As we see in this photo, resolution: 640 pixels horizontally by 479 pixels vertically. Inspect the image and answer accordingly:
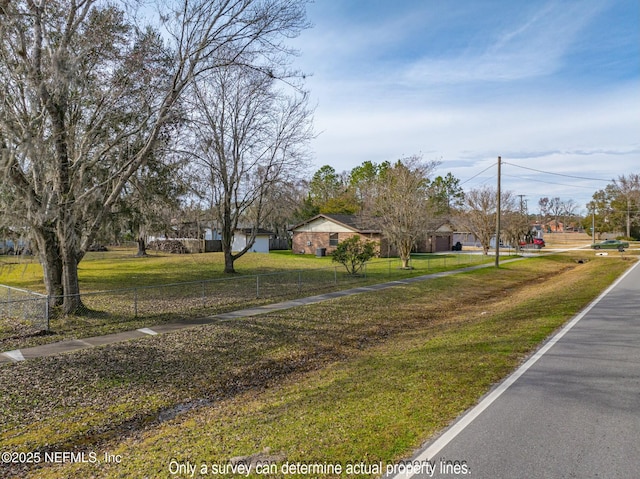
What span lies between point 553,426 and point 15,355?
398 inches

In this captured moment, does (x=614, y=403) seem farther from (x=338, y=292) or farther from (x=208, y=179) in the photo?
(x=208, y=179)

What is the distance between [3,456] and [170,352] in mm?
4371

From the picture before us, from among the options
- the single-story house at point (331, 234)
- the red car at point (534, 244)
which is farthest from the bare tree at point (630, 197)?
the single-story house at point (331, 234)

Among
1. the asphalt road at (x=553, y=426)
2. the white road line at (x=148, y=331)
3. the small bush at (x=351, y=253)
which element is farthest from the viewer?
the small bush at (x=351, y=253)

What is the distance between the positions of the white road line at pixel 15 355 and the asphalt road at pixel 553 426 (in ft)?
27.7

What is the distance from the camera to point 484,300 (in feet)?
59.9

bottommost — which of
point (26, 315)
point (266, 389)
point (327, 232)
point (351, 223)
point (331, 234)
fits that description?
point (266, 389)

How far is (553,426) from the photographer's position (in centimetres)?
504

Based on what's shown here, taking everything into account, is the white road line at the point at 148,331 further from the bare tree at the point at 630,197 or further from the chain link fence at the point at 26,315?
the bare tree at the point at 630,197

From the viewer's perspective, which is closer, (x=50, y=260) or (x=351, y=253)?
(x=50, y=260)

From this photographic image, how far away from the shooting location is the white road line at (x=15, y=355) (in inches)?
346

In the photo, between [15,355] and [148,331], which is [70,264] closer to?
[148,331]

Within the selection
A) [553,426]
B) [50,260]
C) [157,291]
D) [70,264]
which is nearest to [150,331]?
[70,264]

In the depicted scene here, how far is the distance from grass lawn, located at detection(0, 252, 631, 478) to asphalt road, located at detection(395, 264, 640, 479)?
35cm
